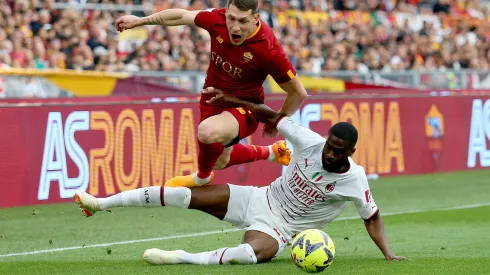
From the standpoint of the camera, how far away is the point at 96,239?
11500 millimetres

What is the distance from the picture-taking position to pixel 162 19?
34.5 feet

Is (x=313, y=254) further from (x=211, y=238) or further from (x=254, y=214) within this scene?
(x=211, y=238)

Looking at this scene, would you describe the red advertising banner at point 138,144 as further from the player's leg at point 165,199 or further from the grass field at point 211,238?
the player's leg at point 165,199

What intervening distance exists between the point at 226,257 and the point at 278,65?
206 cm

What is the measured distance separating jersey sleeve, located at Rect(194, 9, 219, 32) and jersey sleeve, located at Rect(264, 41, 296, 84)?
0.65 meters

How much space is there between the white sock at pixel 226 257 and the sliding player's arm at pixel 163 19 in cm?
249

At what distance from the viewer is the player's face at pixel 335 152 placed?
855cm

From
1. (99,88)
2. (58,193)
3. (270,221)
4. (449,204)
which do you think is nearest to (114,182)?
(58,193)

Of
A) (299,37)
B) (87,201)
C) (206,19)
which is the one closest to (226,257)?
(87,201)

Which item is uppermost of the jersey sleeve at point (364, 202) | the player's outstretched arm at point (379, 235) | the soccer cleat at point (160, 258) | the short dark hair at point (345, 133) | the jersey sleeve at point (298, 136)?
the short dark hair at point (345, 133)

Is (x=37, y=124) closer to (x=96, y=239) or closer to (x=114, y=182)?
(x=114, y=182)

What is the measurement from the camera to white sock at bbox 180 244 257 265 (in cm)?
898

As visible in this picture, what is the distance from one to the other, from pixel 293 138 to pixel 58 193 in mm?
6101

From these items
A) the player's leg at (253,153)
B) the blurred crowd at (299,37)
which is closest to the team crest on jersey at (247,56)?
the player's leg at (253,153)
